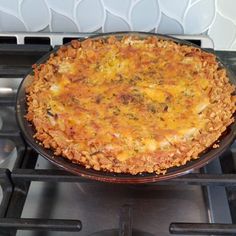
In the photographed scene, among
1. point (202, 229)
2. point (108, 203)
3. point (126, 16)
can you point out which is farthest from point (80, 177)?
point (126, 16)

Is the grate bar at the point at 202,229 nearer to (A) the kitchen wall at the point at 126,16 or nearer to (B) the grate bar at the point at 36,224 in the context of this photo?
(B) the grate bar at the point at 36,224

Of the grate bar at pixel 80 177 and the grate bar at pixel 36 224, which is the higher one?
the grate bar at pixel 80 177

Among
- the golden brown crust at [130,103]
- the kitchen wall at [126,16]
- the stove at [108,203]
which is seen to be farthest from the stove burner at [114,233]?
the kitchen wall at [126,16]

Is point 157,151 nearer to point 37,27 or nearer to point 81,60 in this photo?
point 81,60

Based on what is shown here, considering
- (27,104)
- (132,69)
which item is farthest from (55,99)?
(132,69)

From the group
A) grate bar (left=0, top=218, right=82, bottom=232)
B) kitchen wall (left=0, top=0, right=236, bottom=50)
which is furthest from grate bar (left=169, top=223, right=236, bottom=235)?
kitchen wall (left=0, top=0, right=236, bottom=50)

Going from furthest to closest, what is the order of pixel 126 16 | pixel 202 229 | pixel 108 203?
pixel 126 16 → pixel 108 203 → pixel 202 229

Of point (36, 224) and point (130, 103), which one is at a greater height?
point (130, 103)

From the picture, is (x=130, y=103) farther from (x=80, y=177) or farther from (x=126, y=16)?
(x=126, y=16)
